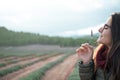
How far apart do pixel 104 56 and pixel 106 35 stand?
18cm

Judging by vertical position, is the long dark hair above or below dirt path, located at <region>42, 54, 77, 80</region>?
above

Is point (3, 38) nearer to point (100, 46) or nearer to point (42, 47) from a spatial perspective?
point (42, 47)

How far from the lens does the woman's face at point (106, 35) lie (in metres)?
3.03

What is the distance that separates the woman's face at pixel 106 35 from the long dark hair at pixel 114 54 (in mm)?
44

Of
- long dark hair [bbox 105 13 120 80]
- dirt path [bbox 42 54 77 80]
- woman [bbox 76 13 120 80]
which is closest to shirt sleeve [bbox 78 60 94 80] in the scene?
woman [bbox 76 13 120 80]

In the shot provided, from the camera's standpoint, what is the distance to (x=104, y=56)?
3045mm

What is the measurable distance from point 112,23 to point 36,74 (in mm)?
15871

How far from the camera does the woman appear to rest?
288cm

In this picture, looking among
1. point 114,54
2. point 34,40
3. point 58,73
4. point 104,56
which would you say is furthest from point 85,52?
point 34,40

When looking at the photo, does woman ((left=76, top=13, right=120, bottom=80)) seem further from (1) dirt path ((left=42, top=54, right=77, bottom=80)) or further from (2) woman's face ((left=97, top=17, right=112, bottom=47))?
(1) dirt path ((left=42, top=54, right=77, bottom=80))

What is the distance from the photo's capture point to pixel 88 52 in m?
3.13

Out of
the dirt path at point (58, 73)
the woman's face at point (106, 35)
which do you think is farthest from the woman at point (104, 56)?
the dirt path at point (58, 73)

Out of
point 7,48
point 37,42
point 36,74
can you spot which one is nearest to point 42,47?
point 37,42

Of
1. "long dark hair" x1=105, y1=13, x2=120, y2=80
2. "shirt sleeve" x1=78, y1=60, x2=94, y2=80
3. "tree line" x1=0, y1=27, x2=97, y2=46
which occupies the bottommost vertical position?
"tree line" x1=0, y1=27, x2=97, y2=46
